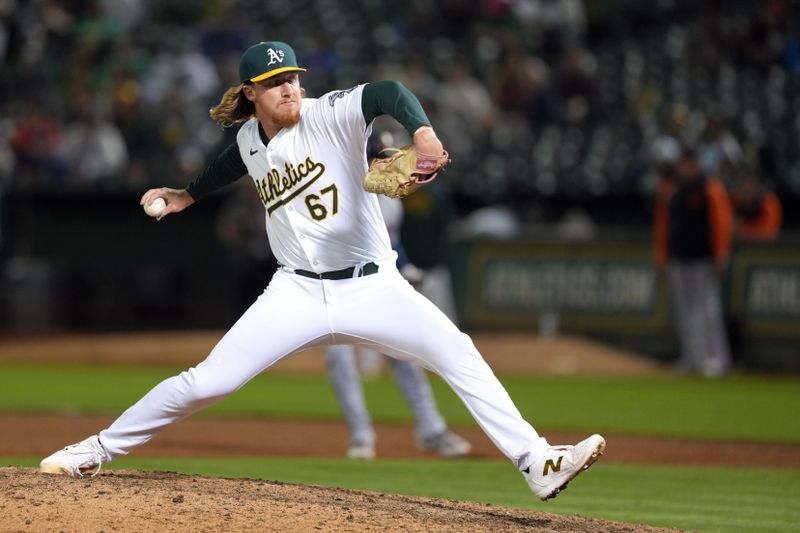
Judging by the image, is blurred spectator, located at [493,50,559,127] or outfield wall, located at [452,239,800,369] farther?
blurred spectator, located at [493,50,559,127]

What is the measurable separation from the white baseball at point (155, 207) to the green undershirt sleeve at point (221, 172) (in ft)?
0.49

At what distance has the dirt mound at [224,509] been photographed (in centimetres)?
516

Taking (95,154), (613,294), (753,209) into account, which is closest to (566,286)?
(613,294)

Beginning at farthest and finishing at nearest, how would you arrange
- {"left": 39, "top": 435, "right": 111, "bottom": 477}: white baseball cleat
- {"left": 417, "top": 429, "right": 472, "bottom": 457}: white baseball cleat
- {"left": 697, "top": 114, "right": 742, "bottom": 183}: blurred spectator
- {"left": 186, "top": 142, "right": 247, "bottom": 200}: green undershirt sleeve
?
{"left": 697, "top": 114, "right": 742, "bottom": 183}: blurred spectator < {"left": 417, "top": 429, "right": 472, "bottom": 457}: white baseball cleat < {"left": 186, "top": 142, "right": 247, "bottom": 200}: green undershirt sleeve < {"left": 39, "top": 435, "right": 111, "bottom": 477}: white baseball cleat

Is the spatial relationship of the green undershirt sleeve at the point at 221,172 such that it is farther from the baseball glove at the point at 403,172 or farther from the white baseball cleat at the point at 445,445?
the white baseball cleat at the point at 445,445

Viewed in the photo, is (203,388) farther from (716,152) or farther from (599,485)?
(716,152)

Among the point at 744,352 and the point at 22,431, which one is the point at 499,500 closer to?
the point at 22,431

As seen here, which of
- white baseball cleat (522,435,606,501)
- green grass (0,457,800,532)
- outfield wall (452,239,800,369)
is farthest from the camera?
outfield wall (452,239,800,369)

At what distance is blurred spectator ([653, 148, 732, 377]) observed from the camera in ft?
49.3

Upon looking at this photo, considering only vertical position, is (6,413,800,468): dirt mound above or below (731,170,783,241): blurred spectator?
below

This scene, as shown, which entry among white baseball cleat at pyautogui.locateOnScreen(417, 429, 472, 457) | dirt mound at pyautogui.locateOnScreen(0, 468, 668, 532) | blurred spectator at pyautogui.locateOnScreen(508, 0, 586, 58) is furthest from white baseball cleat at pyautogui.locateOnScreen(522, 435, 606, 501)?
blurred spectator at pyautogui.locateOnScreen(508, 0, 586, 58)

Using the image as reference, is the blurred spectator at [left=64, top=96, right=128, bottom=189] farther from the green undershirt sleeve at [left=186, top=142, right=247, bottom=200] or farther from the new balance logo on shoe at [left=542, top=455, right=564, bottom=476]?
the new balance logo on shoe at [left=542, top=455, right=564, bottom=476]

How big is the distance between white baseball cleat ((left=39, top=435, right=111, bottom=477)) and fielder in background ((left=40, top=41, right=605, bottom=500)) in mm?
49

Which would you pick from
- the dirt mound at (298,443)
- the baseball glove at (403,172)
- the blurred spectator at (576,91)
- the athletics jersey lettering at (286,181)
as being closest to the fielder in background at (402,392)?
the dirt mound at (298,443)
